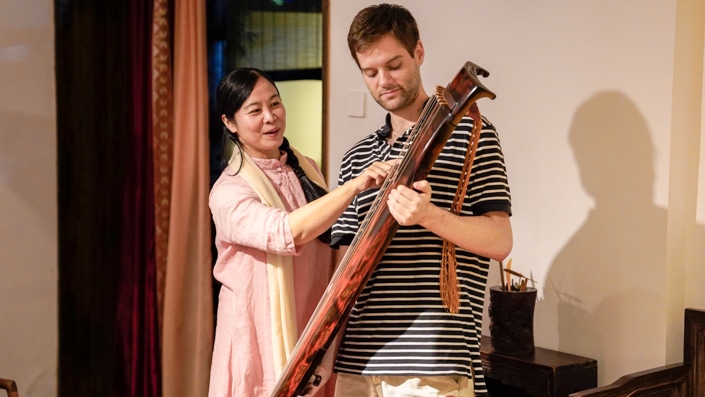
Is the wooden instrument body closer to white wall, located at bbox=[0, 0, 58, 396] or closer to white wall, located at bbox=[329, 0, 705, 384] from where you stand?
white wall, located at bbox=[329, 0, 705, 384]

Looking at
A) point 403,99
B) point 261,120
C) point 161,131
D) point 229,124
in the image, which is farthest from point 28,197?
point 403,99

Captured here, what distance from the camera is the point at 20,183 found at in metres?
3.33

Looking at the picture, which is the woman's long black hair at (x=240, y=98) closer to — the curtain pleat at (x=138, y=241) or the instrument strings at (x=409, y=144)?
the instrument strings at (x=409, y=144)

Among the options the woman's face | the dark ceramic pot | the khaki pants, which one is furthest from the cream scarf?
the dark ceramic pot

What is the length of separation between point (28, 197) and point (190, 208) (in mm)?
619

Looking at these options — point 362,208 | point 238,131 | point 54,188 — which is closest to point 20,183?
point 54,188


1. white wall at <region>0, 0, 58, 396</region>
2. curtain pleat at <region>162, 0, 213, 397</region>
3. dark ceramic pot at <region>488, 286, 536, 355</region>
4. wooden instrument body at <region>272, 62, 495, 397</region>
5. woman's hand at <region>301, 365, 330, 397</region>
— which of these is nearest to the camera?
wooden instrument body at <region>272, 62, 495, 397</region>

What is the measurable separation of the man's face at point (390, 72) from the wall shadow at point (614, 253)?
0.81 metres

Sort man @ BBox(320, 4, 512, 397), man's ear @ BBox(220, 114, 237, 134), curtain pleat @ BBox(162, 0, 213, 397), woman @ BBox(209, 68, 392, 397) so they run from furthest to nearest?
curtain pleat @ BBox(162, 0, 213, 397), man's ear @ BBox(220, 114, 237, 134), woman @ BBox(209, 68, 392, 397), man @ BBox(320, 4, 512, 397)

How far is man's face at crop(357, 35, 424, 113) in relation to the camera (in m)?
1.75

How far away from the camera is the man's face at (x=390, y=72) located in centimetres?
175

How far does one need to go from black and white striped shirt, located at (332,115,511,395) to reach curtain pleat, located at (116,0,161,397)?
1956mm

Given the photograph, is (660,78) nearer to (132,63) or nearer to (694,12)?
(694,12)

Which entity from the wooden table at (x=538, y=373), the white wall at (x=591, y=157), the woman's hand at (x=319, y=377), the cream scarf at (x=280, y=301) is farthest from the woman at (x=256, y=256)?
the white wall at (x=591, y=157)
